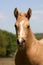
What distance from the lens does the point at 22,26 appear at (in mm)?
7652

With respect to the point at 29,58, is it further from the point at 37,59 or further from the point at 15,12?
the point at 15,12

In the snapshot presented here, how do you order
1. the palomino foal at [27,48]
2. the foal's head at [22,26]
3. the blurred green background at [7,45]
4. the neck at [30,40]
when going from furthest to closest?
1. the blurred green background at [7,45]
2. the neck at [30,40]
3. the palomino foal at [27,48]
4. the foal's head at [22,26]

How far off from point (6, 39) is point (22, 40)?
72302 millimetres

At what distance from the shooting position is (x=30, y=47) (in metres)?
8.48

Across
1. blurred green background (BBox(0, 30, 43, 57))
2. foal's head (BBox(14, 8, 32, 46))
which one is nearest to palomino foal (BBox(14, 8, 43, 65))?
foal's head (BBox(14, 8, 32, 46))

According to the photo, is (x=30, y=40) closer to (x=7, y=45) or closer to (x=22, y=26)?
(x=22, y=26)

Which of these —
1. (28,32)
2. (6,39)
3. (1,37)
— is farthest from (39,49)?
(6,39)

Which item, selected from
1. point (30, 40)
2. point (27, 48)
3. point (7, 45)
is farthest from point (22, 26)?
point (7, 45)

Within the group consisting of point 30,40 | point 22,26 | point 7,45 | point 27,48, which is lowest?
point 7,45

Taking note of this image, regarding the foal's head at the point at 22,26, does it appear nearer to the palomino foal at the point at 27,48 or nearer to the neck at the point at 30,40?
the palomino foal at the point at 27,48

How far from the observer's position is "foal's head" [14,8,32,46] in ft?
24.5

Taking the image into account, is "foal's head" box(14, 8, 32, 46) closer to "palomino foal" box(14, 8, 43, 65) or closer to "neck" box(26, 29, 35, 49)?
"palomino foal" box(14, 8, 43, 65)

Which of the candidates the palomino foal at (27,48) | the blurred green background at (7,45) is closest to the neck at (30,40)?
the palomino foal at (27,48)

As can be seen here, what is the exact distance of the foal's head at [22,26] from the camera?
24.5 ft
